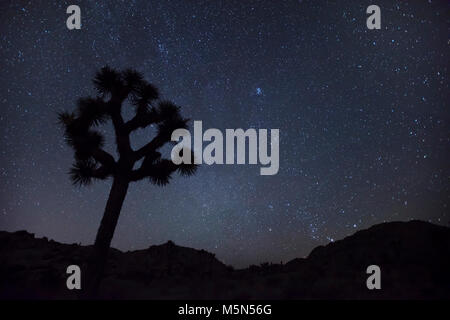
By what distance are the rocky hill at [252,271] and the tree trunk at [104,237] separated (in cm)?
56

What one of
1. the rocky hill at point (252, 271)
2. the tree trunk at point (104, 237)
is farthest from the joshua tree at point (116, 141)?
the rocky hill at point (252, 271)

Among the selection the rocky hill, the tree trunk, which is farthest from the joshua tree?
the rocky hill

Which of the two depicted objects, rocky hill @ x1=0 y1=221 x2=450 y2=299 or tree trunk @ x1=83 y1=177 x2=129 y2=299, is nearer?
tree trunk @ x1=83 y1=177 x2=129 y2=299

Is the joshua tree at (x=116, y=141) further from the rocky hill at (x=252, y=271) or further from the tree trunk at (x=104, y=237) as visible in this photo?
the rocky hill at (x=252, y=271)

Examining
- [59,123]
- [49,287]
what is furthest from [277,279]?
[59,123]

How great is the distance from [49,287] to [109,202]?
2934mm

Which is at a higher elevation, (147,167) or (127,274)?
(147,167)

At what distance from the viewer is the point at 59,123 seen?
→ 31.8 feet

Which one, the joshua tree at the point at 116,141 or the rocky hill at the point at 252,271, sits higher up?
the joshua tree at the point at 116,141

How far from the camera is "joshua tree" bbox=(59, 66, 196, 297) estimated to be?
9195mm

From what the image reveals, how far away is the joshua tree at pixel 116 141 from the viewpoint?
9.20 metres

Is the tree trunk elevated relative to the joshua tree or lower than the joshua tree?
lower

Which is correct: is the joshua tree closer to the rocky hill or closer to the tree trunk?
the tree trunk

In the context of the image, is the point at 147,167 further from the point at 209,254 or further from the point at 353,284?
the point at 209,254
